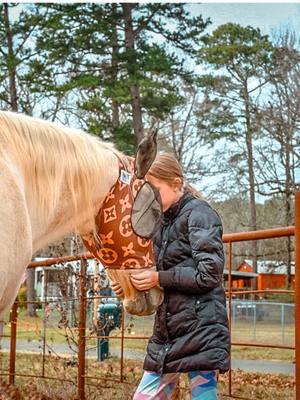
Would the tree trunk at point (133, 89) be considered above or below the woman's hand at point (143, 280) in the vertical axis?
above

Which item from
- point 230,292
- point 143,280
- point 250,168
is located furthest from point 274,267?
point 143,280

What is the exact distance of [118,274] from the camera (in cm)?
251

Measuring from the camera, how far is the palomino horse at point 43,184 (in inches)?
80.3

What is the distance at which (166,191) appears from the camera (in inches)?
114

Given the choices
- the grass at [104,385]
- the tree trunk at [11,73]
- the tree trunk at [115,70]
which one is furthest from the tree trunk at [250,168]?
the grass at [104,385]

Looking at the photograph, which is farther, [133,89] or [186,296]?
[133,89]

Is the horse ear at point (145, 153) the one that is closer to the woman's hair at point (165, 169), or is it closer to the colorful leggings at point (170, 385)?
the woman's hair at point (165, 169)

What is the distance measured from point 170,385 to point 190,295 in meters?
0.39

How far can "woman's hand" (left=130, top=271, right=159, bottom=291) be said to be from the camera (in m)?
2.48

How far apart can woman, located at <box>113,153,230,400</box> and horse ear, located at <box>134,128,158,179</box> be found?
0.39 meters

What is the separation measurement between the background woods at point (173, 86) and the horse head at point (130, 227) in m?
14.4

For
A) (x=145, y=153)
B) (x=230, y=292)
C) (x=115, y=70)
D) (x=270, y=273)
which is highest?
(x=115, y=70)

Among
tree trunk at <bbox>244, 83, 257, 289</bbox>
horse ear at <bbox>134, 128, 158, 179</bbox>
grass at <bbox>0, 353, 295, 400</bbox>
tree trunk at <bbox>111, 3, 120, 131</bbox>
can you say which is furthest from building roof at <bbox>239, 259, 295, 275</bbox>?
horse ear at <bbox>134, 128, 158, 179</bbox>

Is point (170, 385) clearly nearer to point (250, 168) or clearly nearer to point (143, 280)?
point (143, 280)
